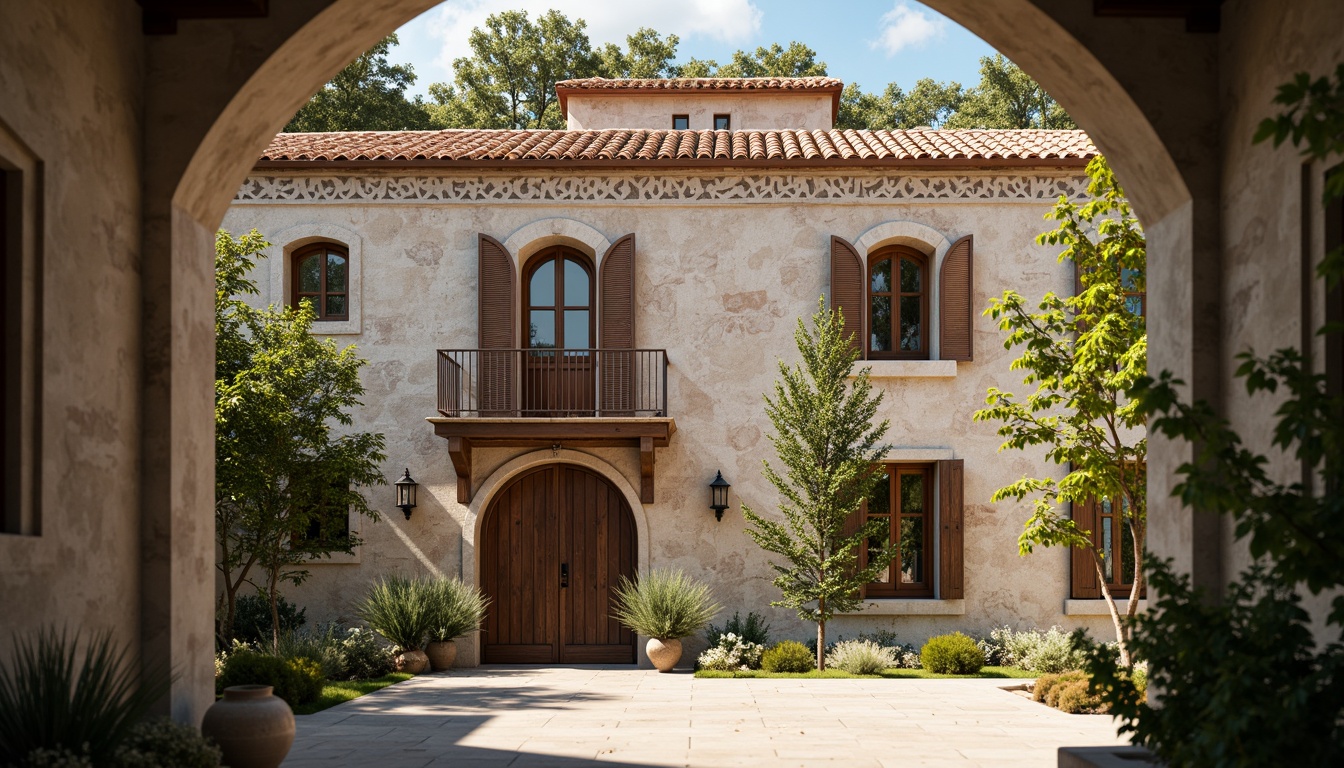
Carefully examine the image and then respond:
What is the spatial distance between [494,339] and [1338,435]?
12.9 meters

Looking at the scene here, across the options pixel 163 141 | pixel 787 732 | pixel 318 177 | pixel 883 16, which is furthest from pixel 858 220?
pixel 883 16

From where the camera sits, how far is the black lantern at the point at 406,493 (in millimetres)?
16125

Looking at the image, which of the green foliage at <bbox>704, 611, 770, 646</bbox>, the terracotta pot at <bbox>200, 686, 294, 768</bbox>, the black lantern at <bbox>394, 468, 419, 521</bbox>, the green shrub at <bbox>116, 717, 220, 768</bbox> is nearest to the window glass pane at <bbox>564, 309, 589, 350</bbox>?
the black lantern at <bbox>394, 468, 419, 521</bbox>

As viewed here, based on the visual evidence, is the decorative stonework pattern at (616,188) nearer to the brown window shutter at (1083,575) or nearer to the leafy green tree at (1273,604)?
the brown window shutter at (1083,575)

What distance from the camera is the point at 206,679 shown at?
24.4ft

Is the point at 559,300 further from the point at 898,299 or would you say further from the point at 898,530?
the point at 898,530

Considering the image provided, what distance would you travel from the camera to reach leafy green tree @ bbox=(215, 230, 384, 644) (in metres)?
13.5

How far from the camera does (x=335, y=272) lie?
1725 centimetres

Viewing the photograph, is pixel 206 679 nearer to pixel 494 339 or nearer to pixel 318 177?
pixel 494 339

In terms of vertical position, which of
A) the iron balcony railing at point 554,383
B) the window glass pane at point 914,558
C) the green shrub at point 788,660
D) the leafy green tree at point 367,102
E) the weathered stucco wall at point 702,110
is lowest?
the green shrub at point 788,660

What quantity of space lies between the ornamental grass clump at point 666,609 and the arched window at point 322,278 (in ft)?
17.9

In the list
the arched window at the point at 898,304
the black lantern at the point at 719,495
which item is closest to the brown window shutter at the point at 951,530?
the arched window at the point at 898,304

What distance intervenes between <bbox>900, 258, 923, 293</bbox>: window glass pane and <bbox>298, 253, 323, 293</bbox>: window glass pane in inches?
304

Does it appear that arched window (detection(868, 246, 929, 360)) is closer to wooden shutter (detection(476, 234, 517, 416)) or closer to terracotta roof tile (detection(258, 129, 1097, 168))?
terracotta roof tile (detection(258, 129, 1097, 168))
